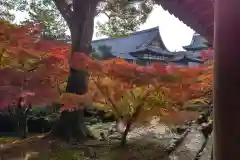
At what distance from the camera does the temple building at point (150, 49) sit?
1861cm

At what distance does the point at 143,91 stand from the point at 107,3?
3.69m

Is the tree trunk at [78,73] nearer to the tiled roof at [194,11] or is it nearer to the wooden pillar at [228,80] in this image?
the tiled roof at [194,11]

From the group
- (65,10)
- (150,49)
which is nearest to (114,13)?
(65,10)

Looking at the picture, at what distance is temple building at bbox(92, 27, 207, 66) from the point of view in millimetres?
18609

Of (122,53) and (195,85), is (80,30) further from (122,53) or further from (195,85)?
(122,53)

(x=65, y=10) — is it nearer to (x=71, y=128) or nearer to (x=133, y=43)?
(x=71, y=128)

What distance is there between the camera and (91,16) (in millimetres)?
5773

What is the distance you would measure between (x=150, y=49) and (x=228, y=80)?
57.6ft

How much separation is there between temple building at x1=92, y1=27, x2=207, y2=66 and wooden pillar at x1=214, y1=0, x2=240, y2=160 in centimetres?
1649

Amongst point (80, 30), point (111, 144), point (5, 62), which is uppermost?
point (80, 30)

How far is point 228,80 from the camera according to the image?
1261 millimetres

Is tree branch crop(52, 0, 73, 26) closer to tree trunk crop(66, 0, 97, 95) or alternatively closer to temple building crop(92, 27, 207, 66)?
tree trunk crop(66, 0, 97, 95)

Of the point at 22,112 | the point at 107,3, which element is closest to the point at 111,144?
the point at 22,112

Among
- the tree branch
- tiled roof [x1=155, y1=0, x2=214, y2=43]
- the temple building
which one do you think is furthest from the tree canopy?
the temple building
